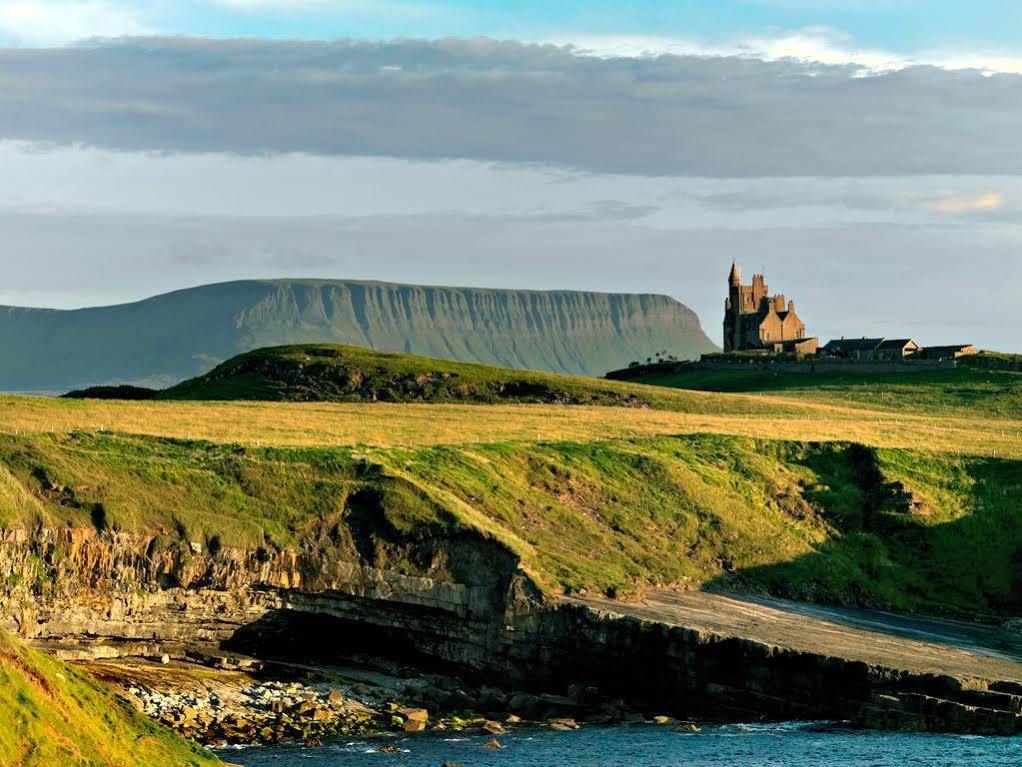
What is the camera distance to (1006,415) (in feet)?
410

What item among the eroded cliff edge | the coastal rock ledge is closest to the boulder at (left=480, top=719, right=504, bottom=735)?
the coastal rock ledge

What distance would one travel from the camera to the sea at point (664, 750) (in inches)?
1954

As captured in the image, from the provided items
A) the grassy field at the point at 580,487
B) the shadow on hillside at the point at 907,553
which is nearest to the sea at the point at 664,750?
the grassy field at the point at 580,487

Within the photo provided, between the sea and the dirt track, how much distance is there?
528 cm

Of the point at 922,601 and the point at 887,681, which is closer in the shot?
the point at 887,681

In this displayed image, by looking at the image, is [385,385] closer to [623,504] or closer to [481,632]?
[623,504]

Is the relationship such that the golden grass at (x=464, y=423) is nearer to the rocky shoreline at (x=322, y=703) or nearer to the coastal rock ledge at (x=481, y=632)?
the coastal rock ledge at (x=481, y=632)

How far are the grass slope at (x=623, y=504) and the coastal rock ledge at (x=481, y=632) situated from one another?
115 cm

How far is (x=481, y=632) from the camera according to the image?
62719 mm

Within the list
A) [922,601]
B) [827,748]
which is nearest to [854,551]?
[922,601]

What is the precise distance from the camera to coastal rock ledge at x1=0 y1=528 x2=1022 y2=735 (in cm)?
5569

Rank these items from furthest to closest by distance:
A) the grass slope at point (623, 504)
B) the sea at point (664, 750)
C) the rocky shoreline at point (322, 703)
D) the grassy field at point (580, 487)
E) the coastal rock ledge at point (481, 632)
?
the grassy field at point (580, 487)
the grass slope at point (623, 504)
the coastal rock ledge at point (481, 632)
the rocky shoreline at point (322, 703)
the sea at point (664, 750)

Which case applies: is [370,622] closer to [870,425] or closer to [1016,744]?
[1016,744]

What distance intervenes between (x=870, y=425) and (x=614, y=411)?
1832 centimetres
